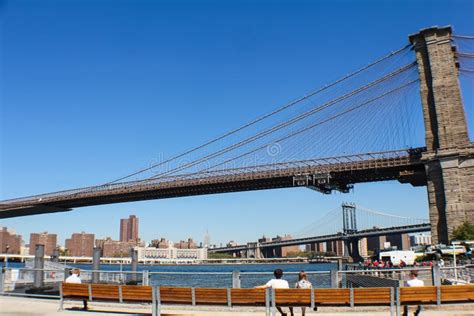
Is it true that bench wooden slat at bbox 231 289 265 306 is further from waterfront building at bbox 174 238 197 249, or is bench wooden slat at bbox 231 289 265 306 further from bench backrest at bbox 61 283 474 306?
waterfront building at bbox 174 238 197 249

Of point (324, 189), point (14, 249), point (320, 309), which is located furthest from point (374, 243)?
point (14, 249)

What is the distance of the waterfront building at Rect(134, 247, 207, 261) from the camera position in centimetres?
12141

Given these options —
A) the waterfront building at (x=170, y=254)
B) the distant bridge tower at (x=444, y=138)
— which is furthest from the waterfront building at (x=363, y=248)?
the distant bridge tower at (x=444, y=138)

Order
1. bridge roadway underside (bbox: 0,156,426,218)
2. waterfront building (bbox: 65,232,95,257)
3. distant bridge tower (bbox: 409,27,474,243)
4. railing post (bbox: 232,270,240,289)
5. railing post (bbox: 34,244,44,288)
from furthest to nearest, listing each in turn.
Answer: waterfront building (bbox: 65,232,95,257), bridge roadway underside (bbox: 0,156,426,218), distant bridge tower (bbox: 409,27,474,243), railing post (bbox: 34,244,44,288), railing post (bbox: 232,270,240,289)

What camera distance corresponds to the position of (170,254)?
128750mm

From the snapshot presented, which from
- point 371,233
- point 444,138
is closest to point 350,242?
point 371,233

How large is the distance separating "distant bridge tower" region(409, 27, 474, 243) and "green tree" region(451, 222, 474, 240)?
470 mm

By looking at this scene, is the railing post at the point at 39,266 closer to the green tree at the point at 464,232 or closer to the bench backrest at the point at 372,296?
the bench backrest at the point at 372,296

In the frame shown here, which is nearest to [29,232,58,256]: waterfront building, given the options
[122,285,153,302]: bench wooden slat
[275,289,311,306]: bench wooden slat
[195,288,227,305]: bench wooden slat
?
[122,285,153,302]: bench wooden slat

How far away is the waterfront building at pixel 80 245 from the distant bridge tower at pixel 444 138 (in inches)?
4774

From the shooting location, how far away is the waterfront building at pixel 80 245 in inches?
5320

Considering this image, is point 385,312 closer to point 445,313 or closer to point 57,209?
point 445,313

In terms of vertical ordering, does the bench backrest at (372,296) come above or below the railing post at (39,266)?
below

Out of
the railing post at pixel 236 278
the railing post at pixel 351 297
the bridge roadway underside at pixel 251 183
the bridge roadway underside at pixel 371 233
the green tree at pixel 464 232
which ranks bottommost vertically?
the railing post at pixel 351 297
